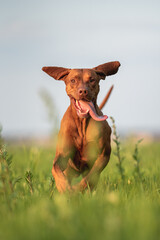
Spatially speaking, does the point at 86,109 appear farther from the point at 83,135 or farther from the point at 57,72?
the point at 57,72

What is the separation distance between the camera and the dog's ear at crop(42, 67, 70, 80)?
417cm

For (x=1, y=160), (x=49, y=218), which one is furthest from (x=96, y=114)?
(x=49, y=218)

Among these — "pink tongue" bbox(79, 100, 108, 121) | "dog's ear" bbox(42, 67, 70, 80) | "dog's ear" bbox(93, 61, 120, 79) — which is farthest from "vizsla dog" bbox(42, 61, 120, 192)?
"dog's ear" bbox(93, 61, 120, 79)

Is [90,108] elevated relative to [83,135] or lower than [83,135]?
elevated

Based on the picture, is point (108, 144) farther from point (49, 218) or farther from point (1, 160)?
point (49, 218)

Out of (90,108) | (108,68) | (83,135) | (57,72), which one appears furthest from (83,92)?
(108,68)

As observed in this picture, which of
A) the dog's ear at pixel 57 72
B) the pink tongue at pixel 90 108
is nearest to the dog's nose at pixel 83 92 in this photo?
the pink tongue at pixel 90 108

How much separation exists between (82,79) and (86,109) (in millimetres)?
398

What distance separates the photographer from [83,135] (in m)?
3.89

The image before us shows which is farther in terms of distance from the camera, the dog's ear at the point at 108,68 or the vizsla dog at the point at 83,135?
the dog's ear at the point at 108,68

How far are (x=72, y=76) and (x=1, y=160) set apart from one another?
1.44m

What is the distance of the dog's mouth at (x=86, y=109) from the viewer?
3.67m

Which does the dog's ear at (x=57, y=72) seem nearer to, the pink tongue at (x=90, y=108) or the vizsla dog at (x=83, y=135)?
the vizsla dog at (x=83, y=135)

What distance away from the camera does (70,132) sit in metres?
3.88
